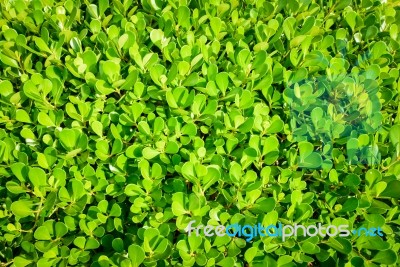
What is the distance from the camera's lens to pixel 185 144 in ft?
4.66

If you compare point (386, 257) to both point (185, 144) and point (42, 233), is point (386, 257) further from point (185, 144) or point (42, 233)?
point (42, 233)

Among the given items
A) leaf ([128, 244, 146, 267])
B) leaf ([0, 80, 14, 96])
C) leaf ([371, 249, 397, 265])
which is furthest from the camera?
leaf ([0, 80, 14, 96])

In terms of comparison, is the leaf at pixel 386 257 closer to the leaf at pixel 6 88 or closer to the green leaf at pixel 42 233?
the green leaf at pixel 42 233

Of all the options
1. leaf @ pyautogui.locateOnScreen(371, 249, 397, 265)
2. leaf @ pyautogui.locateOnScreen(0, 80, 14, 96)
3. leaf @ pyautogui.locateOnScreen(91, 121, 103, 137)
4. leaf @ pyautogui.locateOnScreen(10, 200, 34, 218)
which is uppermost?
leaf @ pyautogui.locateOnScreen(0, 80, 14, 96)

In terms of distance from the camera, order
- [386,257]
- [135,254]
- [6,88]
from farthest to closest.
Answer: [6,88], [386,257], [135,254]

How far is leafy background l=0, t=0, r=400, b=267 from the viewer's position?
136 centimetres

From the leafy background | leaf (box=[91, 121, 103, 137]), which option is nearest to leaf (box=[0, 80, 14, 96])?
the leafy background

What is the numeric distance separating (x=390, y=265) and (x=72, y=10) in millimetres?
1638

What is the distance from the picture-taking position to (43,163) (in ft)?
4.53

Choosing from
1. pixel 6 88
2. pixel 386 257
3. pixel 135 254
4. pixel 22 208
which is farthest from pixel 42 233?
pixel 386 257

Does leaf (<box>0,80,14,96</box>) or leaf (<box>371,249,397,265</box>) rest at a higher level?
leaf (<box>0,80,14,96</box>)

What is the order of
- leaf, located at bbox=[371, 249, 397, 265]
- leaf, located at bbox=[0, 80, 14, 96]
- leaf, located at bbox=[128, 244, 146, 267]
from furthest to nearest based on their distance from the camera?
leaf, located at bbox=[0, 80, 14, 96] → leaf, located at bbox=[371, 249, 397, 265] → leaf, located at bbox=[128, 244, 146, 267]

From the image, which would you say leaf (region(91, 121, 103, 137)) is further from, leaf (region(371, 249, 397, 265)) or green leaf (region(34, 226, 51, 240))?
leaf (region(371, 249, 397, 265))

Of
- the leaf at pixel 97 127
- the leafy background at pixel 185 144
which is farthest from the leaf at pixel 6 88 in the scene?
the leaf at pixel 97 127
